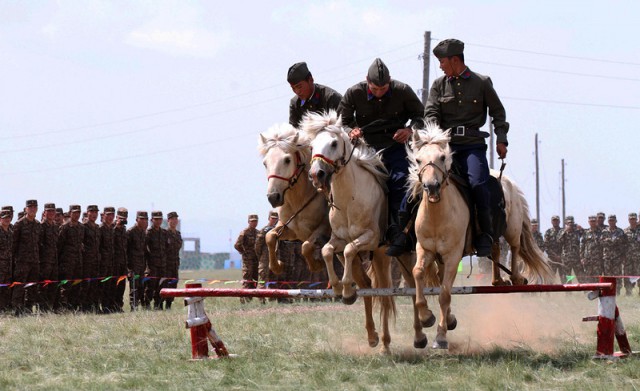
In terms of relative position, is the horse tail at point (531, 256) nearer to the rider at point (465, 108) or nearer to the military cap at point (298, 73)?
the rider at point (465, 108)

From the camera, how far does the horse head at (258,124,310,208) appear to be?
34.6 ft

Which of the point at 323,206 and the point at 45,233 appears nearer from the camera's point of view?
the point at 323,206

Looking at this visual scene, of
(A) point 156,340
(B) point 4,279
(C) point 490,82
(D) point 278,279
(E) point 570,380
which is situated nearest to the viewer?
(E) point 570,380

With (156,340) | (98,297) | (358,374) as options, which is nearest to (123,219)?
(98,297)

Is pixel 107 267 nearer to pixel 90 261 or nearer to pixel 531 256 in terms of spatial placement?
pixel 90 261

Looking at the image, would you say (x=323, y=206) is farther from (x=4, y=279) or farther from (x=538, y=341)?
(x=4, y=279)

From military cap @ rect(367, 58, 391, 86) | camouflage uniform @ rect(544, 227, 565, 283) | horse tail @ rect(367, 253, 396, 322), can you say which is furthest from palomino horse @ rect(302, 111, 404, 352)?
camouflage uniform @ rect(544, 227, 565, 283)

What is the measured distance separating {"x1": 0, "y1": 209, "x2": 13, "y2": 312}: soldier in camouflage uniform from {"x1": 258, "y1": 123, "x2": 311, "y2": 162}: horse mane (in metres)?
9.86

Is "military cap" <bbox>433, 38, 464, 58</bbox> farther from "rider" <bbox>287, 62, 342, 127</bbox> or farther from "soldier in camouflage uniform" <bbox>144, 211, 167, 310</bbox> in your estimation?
"soldier in camouflage uniform" <bbox>144, 211, 167, 310</bbox>

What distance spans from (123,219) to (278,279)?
430 centimetres

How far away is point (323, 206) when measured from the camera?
37.3ft

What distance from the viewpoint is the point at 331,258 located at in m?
10.4

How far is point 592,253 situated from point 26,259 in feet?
49.2

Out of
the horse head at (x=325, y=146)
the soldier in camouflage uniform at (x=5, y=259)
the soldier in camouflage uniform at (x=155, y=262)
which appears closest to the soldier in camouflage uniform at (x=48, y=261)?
the soldier in camouflage uniform at (x=5, y=259)
